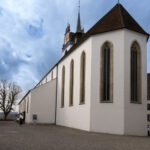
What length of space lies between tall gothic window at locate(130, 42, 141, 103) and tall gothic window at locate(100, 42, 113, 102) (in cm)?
A: 185

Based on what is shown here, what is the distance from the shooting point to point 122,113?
1995 centimetres

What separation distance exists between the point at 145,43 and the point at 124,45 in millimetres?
2967

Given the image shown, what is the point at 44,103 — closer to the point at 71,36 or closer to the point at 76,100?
the point at 76,100

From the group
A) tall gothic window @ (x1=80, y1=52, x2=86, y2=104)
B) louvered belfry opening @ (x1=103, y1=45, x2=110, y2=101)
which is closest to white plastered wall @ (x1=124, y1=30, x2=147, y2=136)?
louvered belfry opening @ (x1=103, y1=45, x2=110, y2=101)

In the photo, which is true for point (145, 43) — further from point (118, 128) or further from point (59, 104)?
point (59, 104)

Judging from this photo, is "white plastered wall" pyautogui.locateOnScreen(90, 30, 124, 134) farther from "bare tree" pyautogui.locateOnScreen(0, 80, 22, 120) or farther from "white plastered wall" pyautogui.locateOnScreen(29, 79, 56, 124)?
"bare tree" pyautogui.locateOnScreen(0, 80, 22, 120)

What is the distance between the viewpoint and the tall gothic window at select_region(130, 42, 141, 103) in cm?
2117

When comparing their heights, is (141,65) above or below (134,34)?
below

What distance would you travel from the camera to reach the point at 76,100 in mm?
25469

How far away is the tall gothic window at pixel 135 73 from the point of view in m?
21.2

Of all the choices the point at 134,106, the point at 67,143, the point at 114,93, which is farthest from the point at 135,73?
the point at 67,143

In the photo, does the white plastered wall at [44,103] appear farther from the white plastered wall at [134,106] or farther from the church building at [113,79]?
the white plastered wall at [134,106]

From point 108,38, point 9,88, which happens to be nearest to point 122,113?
point 108,38

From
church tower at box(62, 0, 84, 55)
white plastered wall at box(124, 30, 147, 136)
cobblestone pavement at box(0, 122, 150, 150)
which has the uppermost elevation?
church tower at box(62, 0, 84, 55)
